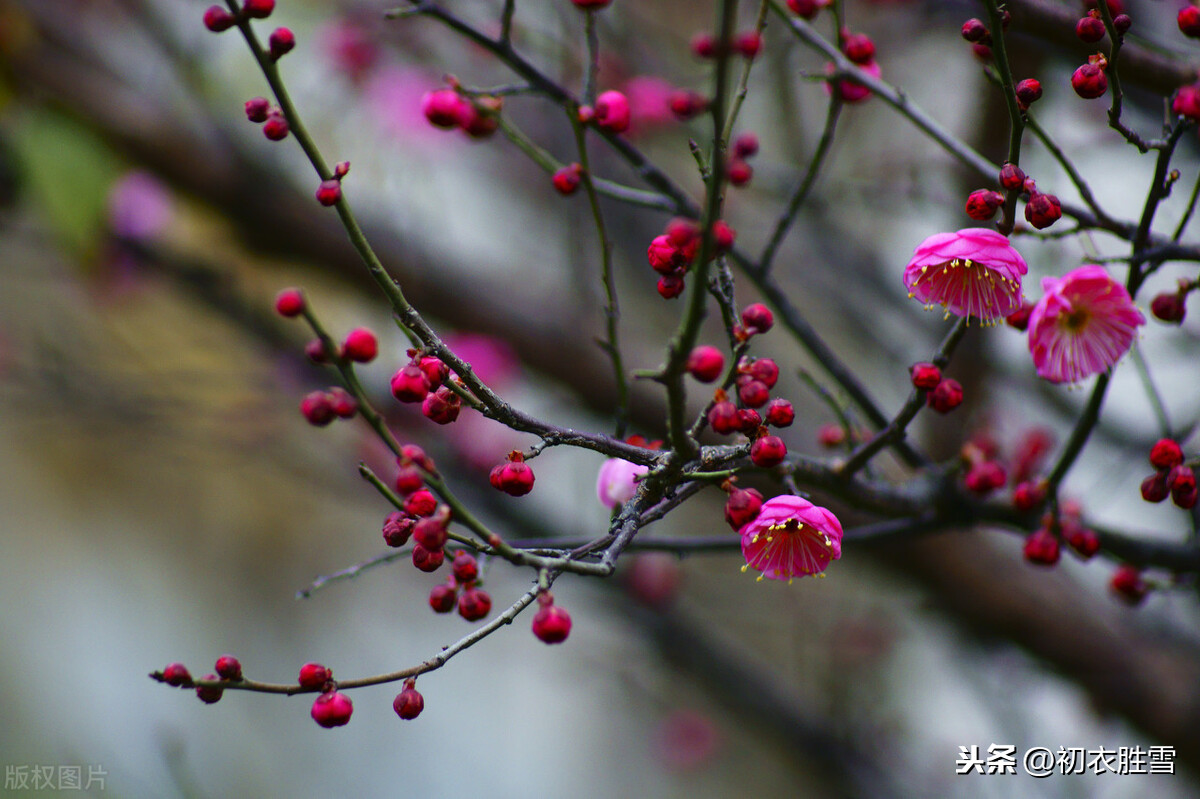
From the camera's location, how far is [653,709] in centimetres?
316

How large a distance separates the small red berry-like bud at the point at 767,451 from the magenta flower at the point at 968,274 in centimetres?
22

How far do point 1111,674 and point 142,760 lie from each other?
296 centimetres

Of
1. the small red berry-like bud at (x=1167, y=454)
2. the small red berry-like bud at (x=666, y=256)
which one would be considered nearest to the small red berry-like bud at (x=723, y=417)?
the small red berry-like bud at (x=666, y=256)

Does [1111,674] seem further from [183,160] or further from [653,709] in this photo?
[183,160]

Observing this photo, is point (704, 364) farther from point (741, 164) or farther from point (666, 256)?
point (741, 164)

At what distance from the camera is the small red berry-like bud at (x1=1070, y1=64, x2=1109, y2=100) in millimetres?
729

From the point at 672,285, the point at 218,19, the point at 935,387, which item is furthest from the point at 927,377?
the point at 218,19

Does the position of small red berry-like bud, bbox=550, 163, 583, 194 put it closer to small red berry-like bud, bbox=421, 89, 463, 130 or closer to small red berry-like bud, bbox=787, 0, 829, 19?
small red berry-like bud, bbox=421, 89, 463, 130

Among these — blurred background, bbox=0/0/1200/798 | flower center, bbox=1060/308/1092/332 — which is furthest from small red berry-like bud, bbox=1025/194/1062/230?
blurred background, bbox=0/0/1200/798

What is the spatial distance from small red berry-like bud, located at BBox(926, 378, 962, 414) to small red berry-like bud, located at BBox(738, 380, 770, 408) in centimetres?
21

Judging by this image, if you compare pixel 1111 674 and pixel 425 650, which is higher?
pixel 425 650

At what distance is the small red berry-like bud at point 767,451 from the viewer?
0.64 metres

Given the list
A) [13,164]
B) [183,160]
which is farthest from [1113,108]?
[13,164]

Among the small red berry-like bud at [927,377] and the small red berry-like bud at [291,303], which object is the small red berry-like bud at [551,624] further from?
the small red berry-like bud at [927,377]
